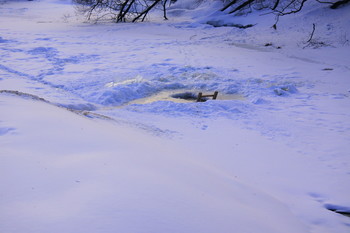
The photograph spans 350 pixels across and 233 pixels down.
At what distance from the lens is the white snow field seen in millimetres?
2164

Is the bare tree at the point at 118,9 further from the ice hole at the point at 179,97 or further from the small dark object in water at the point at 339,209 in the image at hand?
the small dark object in water at the point at 339,209

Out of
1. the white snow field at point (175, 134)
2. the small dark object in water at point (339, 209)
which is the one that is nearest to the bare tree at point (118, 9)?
the white snow field at point (175, 134)

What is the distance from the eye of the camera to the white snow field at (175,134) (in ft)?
7.10

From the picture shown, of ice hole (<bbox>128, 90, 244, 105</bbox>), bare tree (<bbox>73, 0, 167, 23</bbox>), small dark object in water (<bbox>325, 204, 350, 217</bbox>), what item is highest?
bare tree (<bbox>73, 0, 167, 23</bbox>)

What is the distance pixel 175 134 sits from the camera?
5.29 m

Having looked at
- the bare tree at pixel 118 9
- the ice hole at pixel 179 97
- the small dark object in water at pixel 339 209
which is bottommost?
the small dark object in water at pixel 339 209

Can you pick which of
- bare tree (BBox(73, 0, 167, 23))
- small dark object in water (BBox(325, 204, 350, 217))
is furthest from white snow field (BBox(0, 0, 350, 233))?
bare tree (BBox(73, 0, 167, 23))

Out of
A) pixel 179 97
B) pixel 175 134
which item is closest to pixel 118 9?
pixel 179 97

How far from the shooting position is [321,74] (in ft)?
30.0

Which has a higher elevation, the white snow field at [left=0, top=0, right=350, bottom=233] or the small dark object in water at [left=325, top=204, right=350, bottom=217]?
the white snow field at [left=0, top=0, right=350, bottom=233]

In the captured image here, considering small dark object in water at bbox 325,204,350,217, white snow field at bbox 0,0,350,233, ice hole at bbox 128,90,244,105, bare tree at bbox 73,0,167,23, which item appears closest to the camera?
white snow field at bbox 0,0,350,233

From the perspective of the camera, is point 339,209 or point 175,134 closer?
point 339,209

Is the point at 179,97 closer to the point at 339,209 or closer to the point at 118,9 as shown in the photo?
the point at 339,209

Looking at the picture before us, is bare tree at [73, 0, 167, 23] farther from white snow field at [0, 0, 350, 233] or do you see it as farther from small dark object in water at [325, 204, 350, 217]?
small dark object in water at [325, 204, 350, 217]
